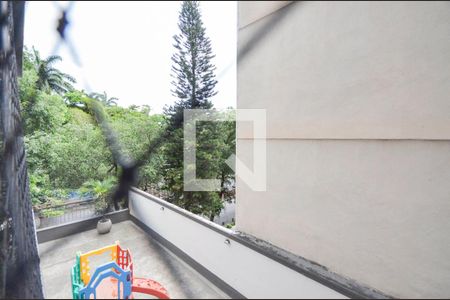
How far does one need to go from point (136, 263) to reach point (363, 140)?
334 centimetres

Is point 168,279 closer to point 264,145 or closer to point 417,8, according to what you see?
point 264,145

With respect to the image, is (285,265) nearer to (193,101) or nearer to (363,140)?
(363,140)

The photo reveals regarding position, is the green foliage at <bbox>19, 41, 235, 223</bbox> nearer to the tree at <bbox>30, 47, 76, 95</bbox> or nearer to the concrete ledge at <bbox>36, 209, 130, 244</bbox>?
the concrete ledge at <bbox>36, 209, 130, 244</bbox>

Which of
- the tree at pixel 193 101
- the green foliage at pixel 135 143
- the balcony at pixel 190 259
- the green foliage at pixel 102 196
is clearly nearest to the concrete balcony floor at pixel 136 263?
the balcony at pixel 190 259

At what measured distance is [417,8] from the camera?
5.49 feet

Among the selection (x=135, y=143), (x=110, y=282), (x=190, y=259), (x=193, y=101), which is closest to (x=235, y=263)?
(x=190, y=259)

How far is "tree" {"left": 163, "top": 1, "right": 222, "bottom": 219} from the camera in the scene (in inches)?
346

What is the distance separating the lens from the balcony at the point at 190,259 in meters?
2.03

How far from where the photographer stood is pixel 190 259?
325 centimetres

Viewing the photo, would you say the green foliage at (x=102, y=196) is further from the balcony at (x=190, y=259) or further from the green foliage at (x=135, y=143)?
the balcony at (x=190, y=259)

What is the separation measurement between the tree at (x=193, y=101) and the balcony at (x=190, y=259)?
4199 mm

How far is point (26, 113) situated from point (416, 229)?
926 centimetres

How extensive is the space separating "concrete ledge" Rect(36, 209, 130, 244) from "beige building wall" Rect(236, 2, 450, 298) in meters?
3.54

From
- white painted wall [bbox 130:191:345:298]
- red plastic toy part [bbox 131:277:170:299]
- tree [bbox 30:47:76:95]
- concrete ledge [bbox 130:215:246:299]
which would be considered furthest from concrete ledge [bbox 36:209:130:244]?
tree [bbox 30:47:76:95]
